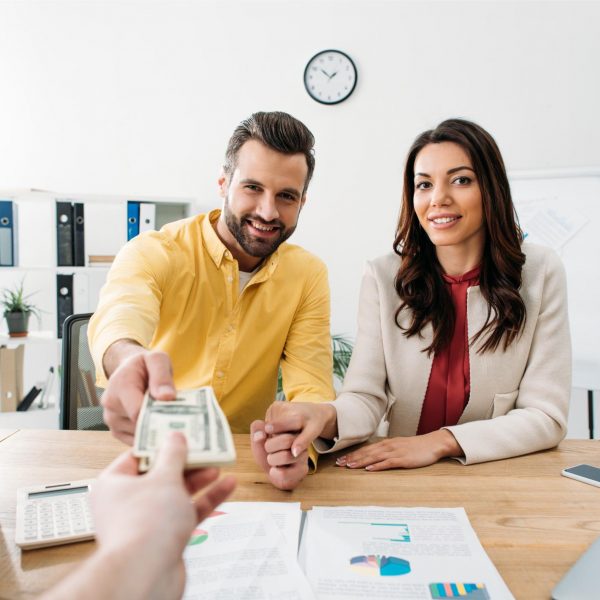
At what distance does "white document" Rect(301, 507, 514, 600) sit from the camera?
70 cm

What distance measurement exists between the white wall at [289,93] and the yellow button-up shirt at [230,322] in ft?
4.77

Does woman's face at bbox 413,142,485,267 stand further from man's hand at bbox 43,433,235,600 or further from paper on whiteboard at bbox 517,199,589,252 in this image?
paper on whiteboard at bbox 517,199,589,252

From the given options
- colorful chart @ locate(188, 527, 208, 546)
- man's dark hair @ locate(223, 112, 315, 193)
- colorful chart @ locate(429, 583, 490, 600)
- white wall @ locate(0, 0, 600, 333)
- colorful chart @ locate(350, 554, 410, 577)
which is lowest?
colorful chart @ locate(429, 583, 490, 600)

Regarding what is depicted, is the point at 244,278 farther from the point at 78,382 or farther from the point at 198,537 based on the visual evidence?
the point at 198,537

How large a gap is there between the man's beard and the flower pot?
1745 mm

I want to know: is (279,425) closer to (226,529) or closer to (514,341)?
(226,529)

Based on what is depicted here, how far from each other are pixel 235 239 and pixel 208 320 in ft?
0.89

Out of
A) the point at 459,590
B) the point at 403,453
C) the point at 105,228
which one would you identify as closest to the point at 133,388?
the point at 459,590

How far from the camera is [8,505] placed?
3.04 feet

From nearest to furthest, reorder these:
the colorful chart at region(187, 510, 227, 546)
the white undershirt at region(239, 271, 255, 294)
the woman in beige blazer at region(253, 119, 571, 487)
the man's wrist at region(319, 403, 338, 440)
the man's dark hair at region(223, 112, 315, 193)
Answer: the colorful chart at region(187, 510, 227, 546)
the man's wrist at region(319, 403, 338, 440)
the woman in beige blazer at region(253, 119, 571, 487)
the man's dark hair at region(223, 112, 315, 193)
the white undershirt at region(239, 271, 255, 294)

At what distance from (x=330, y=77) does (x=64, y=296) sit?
1896 millimetres

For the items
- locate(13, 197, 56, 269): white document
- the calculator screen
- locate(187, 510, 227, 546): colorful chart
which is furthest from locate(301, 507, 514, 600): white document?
locate(13, 197, 56, 269): white document

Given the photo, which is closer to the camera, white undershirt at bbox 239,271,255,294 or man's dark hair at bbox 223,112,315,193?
man's dark hair at bbox 223,112,315,193

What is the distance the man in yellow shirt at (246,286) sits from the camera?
158cm
